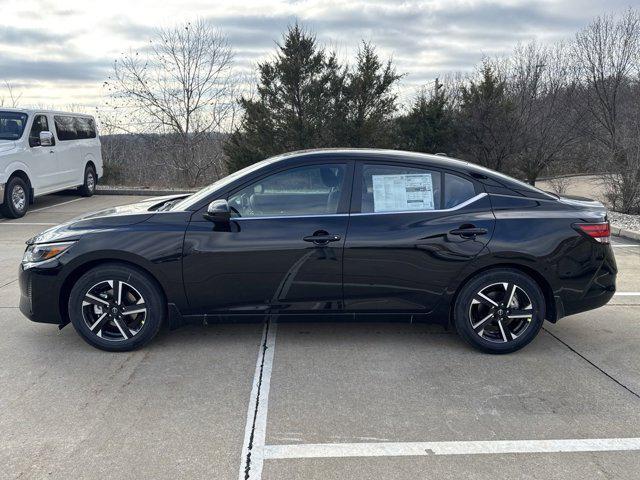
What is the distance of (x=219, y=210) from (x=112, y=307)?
1152 millimetres

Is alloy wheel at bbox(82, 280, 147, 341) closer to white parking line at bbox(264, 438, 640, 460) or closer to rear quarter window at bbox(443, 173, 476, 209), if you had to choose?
white parking line at bbox(264, 438, 640, 460)

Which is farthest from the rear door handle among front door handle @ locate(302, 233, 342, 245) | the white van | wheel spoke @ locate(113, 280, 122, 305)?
the white van

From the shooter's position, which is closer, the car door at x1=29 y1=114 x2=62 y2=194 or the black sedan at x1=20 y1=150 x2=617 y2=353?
the black sedan at x1=20 y1=150 x2=617 y2=353

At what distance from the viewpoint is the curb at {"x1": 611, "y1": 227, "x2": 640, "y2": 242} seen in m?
8.72

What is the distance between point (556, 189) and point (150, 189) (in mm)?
11597

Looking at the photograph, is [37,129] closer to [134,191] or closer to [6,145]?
[6,145]

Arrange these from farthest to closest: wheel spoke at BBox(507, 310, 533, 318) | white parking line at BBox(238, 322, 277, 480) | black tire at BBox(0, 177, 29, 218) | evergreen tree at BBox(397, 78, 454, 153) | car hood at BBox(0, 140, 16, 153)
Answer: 1. evergreen tree at BBox(397, 78, 454, 153)
2. black tire at BBox(0, 177, 29, 218)
3. car hood at BBox(0, 140, 16, 153)
4. wheel spoke at BBox(507, 310, 533, 318)
5. white parking line at BBox(238, 322, 277, 480)

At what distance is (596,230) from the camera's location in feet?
13.3

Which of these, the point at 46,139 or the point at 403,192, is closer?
the point at 403,192

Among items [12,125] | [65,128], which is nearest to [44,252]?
[12,125]

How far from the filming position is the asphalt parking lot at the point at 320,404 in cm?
273

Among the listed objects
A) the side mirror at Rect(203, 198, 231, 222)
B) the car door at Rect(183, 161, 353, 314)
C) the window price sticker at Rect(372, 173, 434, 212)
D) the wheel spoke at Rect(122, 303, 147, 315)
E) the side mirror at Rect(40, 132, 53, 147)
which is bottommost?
the wheel spoke at Rect(122, 303, 147, 315)

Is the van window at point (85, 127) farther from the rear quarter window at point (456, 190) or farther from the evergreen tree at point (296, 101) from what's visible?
the rear quarter window at point (456, 190)

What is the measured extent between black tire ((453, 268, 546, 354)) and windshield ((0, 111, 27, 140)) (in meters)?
9.99
